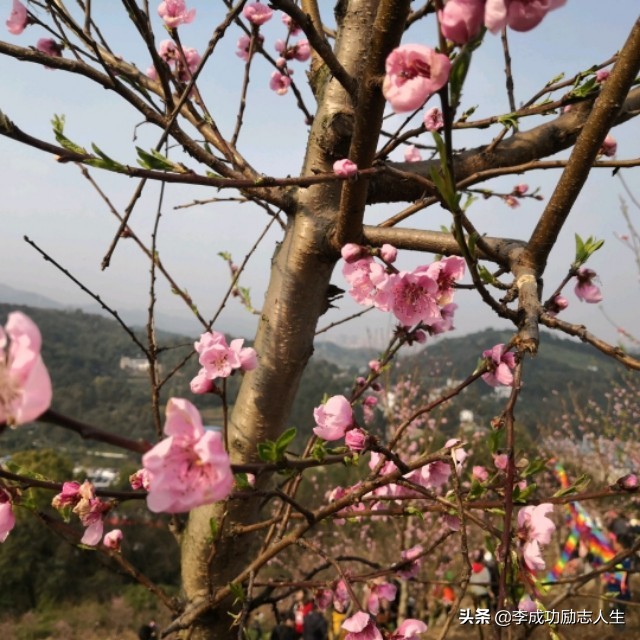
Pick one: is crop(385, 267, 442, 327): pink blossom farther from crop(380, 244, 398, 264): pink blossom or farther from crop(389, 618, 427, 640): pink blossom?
crop(389, 618, 427, 640): pink blossom

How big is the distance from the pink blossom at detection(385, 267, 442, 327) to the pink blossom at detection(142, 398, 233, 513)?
2.29 ft

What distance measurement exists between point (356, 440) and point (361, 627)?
0.61 m

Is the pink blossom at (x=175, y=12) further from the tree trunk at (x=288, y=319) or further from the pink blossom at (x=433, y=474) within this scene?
the pink blossom at (x=433, y=474)

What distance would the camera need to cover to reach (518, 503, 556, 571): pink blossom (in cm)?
113

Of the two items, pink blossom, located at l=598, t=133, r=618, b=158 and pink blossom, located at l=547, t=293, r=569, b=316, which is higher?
pink blossom, located at l=598, t=133, r=618, b=158

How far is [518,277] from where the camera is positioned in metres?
1.05

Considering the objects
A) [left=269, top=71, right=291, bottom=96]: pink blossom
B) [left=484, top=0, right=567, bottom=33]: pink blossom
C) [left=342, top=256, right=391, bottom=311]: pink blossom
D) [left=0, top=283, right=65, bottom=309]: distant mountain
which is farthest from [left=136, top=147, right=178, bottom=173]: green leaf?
[left=0, top=283, right=65, bottom=309]: distant mountain

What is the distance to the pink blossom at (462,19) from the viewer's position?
1.83ft

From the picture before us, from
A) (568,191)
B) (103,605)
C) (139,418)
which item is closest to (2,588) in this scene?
(103,605)

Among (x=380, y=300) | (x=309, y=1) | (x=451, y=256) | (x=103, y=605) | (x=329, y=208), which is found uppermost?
(x=309, y=1)

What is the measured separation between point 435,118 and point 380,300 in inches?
43.4

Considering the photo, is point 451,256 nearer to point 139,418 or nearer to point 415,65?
point 415,65

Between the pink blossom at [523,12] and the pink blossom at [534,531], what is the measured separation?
1039mm

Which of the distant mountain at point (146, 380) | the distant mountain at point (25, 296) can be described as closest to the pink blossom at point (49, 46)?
the distant mountain at point (146, 380)
